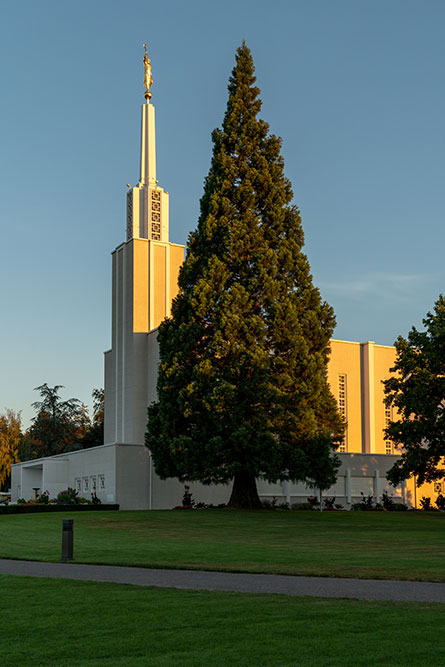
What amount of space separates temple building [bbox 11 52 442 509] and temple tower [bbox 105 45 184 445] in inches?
2.8

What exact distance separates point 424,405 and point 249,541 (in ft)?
63.7

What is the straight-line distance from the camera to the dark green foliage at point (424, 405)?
129 feet

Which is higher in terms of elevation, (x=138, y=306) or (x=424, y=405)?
(x=138, y=306)

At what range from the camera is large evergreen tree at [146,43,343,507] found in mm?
37000

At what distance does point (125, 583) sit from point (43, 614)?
9.90ft

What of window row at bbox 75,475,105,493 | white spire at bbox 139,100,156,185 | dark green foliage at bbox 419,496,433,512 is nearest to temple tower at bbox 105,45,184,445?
white spire at bbox 139,100,156,185

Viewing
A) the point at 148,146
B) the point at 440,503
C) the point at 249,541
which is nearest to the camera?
the point at 249,541

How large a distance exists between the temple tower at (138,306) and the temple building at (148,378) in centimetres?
7

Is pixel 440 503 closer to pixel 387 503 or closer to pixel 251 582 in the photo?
pixel 387 503

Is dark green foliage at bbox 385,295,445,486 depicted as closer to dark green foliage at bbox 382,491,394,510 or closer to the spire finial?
dark green foliage at bbox 382,491,394,510

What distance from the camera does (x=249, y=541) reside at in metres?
23.0

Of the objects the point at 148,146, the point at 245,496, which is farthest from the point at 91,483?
the point at 148,146

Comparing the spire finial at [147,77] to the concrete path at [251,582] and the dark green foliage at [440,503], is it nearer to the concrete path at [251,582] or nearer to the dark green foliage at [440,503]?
the dark green foliage at [440,503]

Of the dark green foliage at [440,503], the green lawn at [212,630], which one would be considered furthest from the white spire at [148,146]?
the green lawn at [212,630]
